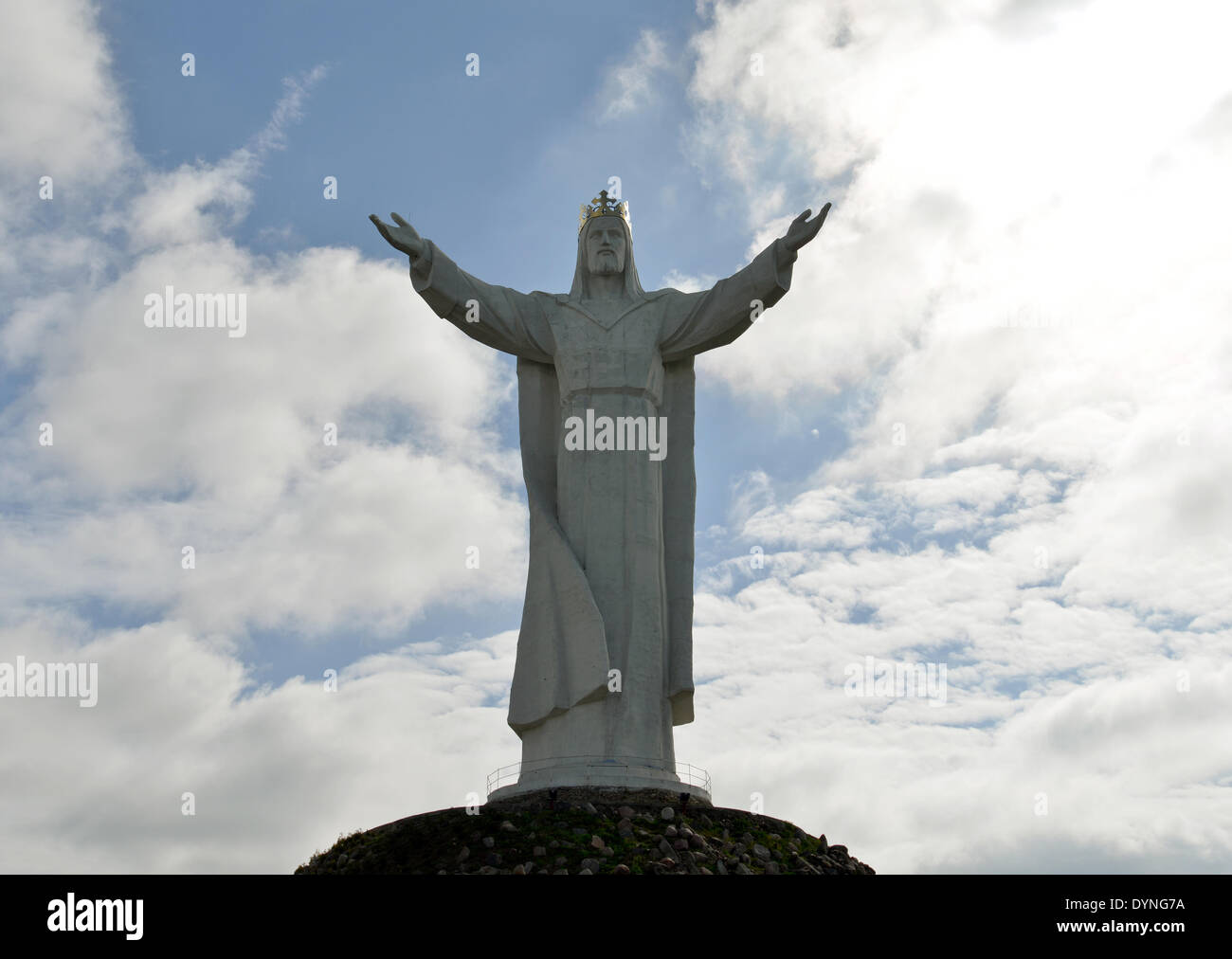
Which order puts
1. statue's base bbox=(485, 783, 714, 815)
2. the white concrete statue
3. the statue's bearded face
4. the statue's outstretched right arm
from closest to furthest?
1. statue's base bbox=(485, 783, 714, 815)
2. the white concrete statue
3. the statue's outstretched right arm
4. the statue's bearded face

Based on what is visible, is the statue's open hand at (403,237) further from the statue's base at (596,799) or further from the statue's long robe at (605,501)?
the statue's base at (596,799)

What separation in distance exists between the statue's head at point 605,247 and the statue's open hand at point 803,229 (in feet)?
7.04

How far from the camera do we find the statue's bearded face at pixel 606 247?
17.6m

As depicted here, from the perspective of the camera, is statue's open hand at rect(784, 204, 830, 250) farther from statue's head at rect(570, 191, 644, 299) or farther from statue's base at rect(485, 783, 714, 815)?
statue's base at rect(485, 783, 714, 815)

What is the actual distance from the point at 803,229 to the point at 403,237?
15.4 ft

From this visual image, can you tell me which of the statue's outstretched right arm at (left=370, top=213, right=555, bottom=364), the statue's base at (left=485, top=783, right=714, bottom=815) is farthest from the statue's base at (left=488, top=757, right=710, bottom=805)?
the statue's outstretched right arm at (left=370, top=213, right=555, bottom=364)

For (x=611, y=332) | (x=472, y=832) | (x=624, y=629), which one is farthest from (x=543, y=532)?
(x=472, y=832)

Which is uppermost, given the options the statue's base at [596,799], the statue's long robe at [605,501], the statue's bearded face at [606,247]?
the statue's bearded face at [606,247]

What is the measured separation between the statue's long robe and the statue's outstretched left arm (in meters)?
0.02

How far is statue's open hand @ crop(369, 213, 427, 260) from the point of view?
1636 cm

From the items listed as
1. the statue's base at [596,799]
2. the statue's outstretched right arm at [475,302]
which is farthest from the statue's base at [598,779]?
the statue's outstretched right arm at [475,302]

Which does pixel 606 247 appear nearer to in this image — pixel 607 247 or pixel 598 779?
pixel 607 247
